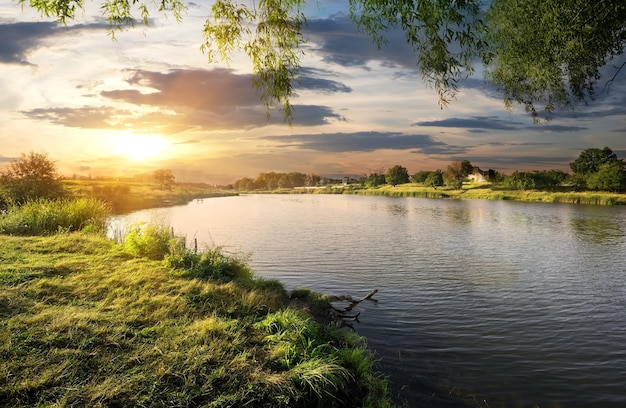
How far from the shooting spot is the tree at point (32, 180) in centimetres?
2694

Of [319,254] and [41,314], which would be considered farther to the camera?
[319,254]

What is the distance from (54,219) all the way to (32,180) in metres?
12.1

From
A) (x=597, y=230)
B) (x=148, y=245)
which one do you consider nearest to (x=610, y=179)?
(x=597, y=230)

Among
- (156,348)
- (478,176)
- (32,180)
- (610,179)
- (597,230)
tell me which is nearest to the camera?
(156,348)

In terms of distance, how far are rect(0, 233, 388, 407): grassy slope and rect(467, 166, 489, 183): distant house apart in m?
169

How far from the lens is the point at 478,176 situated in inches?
6708

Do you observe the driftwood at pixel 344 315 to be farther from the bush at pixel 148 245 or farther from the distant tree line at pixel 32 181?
the distant tree line at pixel 32 181

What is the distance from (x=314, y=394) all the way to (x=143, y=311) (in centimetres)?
413

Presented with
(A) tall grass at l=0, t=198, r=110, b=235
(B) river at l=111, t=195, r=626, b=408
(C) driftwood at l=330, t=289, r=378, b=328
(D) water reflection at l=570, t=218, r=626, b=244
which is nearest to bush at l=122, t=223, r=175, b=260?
(B) river at l=111, t=195, r=626, b=408

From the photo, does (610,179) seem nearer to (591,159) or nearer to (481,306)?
(591,159)

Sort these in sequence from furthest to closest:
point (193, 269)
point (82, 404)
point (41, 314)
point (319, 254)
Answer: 1. point (319, 254)
2. point (193, 269)
3. point (41, 314)
4. point (82, 404)

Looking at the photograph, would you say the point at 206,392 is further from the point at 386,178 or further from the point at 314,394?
the point at 386,178

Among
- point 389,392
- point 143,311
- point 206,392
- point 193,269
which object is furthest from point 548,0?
point 193,269

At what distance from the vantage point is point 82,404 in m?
4.89
